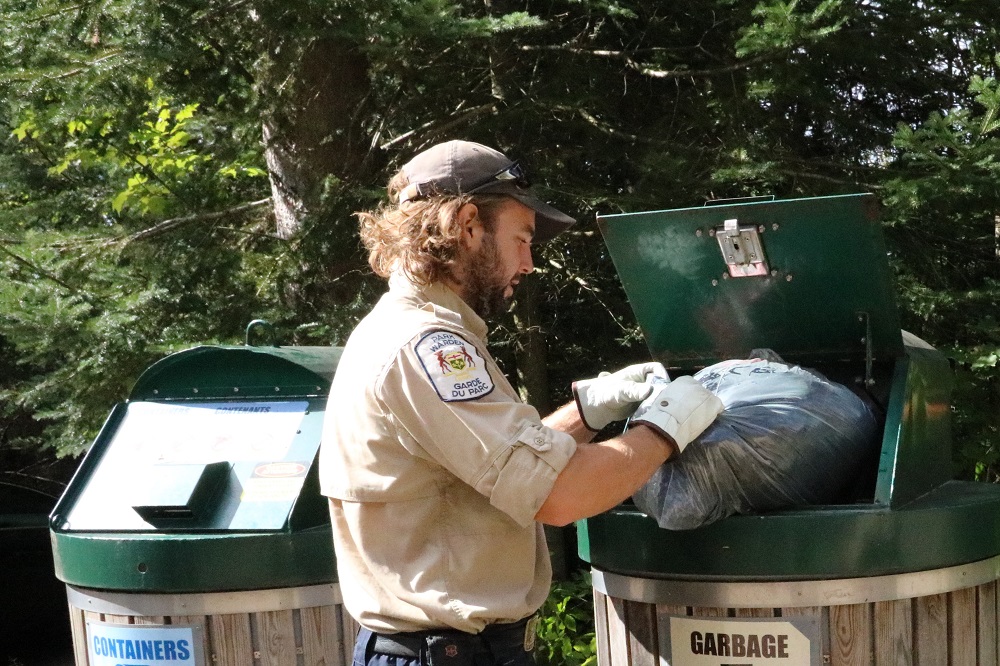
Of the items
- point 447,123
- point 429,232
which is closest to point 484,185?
point 429,232

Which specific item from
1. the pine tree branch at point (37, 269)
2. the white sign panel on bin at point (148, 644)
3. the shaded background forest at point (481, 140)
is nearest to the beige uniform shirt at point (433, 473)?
the white sign panel on bin at point (148, 644)

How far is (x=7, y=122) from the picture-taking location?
21.9 ft

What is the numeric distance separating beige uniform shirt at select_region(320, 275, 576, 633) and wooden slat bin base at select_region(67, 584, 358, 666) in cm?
72

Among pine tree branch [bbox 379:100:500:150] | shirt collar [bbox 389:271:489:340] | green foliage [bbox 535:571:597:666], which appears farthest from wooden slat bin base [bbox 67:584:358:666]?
pine tree branch [bbox 379:100:500:150]

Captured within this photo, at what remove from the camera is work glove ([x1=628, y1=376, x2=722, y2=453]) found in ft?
6.93

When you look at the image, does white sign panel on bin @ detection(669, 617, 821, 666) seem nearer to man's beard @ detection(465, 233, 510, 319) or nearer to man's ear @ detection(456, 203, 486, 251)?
man's beard @ detection(465, 233, 510, 319)

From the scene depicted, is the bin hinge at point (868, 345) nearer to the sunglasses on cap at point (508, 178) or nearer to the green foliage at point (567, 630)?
the sunglasses on cap at point (508, 178)

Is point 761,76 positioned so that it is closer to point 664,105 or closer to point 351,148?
point 664,105

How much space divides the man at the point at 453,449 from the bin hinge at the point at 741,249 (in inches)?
19.6

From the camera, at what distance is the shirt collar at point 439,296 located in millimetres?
2133

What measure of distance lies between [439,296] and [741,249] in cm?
82

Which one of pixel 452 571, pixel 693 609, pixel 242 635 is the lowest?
pixel 242 635

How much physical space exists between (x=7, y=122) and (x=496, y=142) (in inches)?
133

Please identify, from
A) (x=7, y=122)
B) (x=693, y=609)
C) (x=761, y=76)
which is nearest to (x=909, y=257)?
(x=761, y=76)
